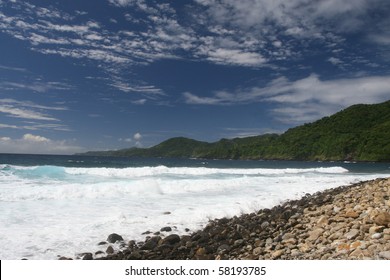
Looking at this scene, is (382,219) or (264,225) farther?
(264,225)

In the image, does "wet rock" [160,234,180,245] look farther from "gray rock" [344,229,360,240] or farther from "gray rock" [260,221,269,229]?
"gray rock" [344,229,360,240]

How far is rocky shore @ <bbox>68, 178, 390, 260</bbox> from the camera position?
5.61 m

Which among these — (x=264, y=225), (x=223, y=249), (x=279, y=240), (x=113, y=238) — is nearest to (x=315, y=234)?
(x=279, y=240)

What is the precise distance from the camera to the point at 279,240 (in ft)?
22.8

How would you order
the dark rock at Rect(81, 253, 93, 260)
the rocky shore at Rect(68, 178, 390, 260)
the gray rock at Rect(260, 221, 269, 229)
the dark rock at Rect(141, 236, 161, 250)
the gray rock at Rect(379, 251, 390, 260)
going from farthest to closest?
the gray rock at Rect(260, 221, 269, 229) → the dark rock at Rect(141, 236, 161, 250) → the dark rock at Rect(81, 253, 93, 260) → the rocky shore at Rect(68, 178, 390, 260) → the gray rock at Rect(379, 251, 390, 260)

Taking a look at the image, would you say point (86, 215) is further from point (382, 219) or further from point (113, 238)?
point (382, 219)

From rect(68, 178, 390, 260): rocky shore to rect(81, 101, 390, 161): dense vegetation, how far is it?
83034mm

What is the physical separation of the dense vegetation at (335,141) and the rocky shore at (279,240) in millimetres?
83034

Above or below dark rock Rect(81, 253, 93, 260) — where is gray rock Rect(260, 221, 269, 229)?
above

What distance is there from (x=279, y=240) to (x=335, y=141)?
101 meters

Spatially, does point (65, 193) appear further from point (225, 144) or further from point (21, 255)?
point (225, 144)

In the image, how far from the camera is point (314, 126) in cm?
12088

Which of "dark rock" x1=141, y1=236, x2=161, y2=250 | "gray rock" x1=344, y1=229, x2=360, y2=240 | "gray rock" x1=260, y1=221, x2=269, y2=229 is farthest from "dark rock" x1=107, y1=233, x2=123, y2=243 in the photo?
"gray rock" x1=344, y1=229, x2=360, y2=240
